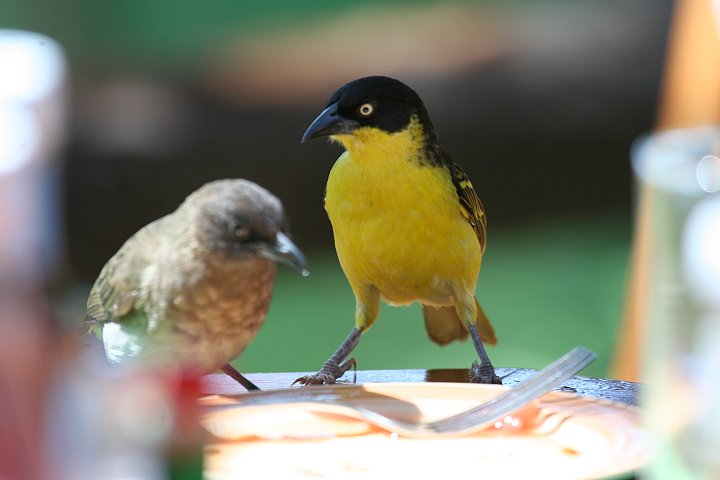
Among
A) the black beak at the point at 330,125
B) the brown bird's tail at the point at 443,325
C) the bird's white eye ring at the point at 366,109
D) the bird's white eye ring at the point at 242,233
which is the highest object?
the bird's white eye ring at the point at 366,109

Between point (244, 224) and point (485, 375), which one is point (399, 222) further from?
point (244, 224)

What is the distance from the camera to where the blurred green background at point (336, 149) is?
217 inches

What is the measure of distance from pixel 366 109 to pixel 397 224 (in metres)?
0.21

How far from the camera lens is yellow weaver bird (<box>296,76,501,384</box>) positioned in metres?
1.92

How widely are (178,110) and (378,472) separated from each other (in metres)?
4.71

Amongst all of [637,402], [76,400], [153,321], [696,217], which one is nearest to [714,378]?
[696,217]

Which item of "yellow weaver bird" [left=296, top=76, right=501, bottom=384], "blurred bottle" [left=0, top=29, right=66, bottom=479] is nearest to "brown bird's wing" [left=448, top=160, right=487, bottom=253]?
"yellow weaver bird" [left=296, top=76, right=501, bottom=384]

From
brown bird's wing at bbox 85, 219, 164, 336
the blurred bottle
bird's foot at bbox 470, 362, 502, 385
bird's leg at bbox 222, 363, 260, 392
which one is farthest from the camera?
bird's foot at bbox 470, 362, 502, 385

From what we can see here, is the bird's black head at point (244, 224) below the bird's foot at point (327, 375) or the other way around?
the other way around

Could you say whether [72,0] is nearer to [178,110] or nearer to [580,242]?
[178,110]

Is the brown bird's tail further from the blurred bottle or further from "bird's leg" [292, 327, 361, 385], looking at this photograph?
the blurred bottle

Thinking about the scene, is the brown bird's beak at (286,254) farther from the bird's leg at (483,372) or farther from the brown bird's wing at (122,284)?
the bird's leg at (483,372)

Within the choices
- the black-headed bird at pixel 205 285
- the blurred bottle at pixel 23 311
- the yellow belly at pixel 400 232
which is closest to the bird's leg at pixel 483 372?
the yellow belly at pixel 400 232

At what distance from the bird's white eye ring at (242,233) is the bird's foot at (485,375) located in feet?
2.42
